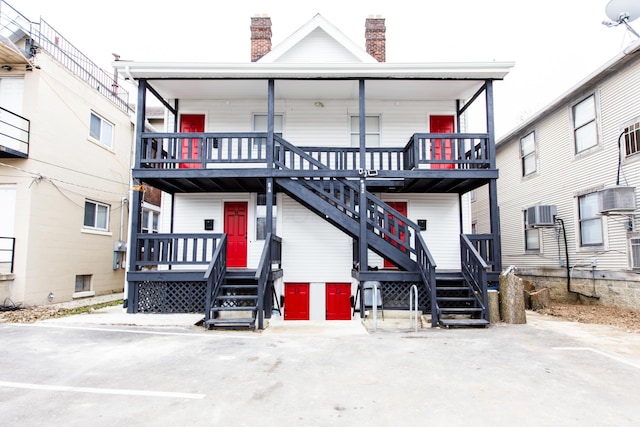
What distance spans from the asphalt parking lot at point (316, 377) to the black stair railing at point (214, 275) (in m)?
0.63

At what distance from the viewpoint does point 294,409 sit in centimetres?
399

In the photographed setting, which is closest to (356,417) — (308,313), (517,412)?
(517,412)

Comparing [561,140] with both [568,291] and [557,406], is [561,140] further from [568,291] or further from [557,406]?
[557,406]

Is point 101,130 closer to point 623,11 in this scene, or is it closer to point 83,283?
point 83,283

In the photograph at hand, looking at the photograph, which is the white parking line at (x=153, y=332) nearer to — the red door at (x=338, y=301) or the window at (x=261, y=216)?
A: the red door at (x=338, y=301)

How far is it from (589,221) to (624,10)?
19.4 feet

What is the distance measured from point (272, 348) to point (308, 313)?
5.69m

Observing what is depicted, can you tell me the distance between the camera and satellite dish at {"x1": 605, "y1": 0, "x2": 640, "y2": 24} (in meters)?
10.3

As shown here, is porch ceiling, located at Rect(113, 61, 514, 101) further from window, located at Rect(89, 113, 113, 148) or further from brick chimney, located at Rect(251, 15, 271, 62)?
window, located at Rect(89, 113, 113, 148)

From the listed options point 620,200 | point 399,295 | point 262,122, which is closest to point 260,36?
point 262,122

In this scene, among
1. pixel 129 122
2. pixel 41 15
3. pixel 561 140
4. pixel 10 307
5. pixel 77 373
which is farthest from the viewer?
pixel 129 122

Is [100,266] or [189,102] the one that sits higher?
[189,102]

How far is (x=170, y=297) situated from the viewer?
32.2ft

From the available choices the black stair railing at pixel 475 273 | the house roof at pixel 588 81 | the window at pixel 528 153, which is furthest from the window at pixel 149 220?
the window at pixel 528 153
